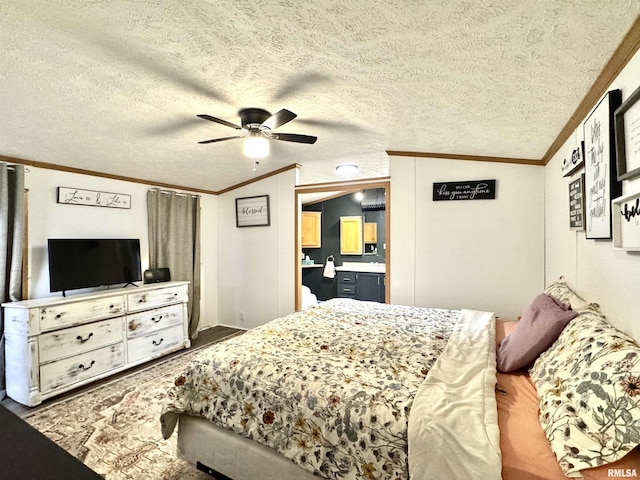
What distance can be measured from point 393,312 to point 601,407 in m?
1.82

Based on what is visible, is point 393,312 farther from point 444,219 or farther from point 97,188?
point 97,188

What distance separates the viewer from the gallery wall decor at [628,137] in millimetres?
1181

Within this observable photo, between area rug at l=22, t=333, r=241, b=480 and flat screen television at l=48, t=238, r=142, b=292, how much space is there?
1.06 metres

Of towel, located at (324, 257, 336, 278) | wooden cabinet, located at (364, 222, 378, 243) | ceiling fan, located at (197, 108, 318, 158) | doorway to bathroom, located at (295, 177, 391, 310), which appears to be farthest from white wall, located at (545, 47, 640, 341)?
towel, located at (324, 257, 336, 278)

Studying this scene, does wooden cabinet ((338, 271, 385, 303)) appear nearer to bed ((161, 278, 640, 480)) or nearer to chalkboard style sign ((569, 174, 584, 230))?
bed ((161, 278, 640, 480))

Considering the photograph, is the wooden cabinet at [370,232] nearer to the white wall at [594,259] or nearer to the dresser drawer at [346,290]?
the dresser drawer at [346,290]

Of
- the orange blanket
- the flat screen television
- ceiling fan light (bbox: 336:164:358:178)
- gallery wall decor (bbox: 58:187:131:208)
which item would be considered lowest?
the orange blanket

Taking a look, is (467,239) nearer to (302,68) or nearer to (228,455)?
(302,68)

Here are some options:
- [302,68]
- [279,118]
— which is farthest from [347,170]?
[302,68]

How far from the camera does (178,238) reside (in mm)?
4215

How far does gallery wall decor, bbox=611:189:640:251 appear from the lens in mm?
1190

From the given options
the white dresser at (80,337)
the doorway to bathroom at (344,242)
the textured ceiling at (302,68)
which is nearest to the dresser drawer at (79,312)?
the white dresser at (80,337)

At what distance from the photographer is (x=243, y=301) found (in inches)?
185

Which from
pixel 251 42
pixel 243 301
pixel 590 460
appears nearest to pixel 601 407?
pixel 590 460
